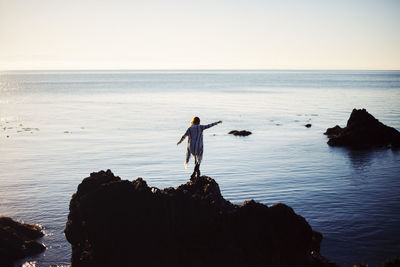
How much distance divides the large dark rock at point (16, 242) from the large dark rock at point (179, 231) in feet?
13.7

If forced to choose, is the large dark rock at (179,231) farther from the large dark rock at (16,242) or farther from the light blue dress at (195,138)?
the large dark rock at (16,242)

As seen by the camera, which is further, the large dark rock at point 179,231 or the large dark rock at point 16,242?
the large dark rock at point 16,242

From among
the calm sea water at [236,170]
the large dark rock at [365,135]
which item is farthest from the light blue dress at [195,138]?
the large dark rock at [365,135]

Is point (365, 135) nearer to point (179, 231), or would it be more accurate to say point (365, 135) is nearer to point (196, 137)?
point (196, 137)

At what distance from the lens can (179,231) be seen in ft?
44.6

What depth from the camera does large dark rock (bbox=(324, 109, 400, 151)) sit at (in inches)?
1630

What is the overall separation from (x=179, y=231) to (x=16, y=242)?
8.37 metres

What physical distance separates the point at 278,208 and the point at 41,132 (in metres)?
44.7

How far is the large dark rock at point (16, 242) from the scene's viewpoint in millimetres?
16438

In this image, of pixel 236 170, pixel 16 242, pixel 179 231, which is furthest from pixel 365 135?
pixel 16 242

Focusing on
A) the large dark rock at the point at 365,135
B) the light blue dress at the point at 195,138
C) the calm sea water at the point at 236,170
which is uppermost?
the light blue dress at the point at 195,138

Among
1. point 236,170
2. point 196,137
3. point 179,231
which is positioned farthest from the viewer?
point 236,170

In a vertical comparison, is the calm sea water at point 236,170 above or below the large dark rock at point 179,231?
below

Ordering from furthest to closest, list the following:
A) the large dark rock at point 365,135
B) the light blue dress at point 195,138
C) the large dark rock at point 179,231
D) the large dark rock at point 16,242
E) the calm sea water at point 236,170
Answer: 1. the large dark rock at point 365,135
2. the calm sea water at point 236,170
3. the large dark rock at point 16,242
4. the light blue dress at point 195,138
5. the large dark rock at point 179,231
